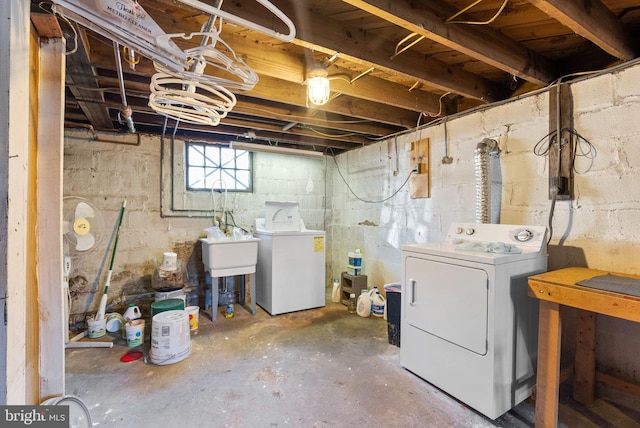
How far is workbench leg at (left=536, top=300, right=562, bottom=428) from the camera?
1.44 m

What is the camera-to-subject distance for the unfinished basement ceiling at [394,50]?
4.65ft

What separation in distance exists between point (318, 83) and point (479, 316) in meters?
1.71

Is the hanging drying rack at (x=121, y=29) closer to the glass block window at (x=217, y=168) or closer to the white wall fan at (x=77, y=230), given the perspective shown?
the white wall fan at (x=77, y=230)

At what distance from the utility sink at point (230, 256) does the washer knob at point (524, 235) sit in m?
2.32

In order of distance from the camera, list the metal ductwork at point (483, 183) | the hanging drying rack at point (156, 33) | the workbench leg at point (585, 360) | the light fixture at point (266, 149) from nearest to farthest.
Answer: the hanging drying rack at point (156, 33) → the workbench leg at point (585, 360) → the metal ductwork at point (483, 183) → the light fixture at point (266, 149)

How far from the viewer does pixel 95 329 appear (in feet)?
8.74

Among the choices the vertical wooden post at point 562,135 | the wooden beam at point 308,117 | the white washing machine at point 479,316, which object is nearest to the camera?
the white washing machine at point 479,316

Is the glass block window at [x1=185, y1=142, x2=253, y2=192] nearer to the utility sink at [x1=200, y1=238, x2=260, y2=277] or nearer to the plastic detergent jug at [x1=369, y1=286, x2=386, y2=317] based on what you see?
the utility sink at [x1=200, y1=238, x2=260, y2=277]

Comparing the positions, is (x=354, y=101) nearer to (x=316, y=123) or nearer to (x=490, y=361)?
(x=316, y=123)

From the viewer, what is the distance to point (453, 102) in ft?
8.93

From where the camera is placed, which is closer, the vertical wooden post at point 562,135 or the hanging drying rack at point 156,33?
the hanging drying rack at point 156,33

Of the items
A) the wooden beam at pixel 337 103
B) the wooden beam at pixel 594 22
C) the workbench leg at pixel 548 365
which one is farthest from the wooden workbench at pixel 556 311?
the wooden beam at pixel 337 103

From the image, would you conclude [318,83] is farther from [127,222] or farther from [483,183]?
[127,222]

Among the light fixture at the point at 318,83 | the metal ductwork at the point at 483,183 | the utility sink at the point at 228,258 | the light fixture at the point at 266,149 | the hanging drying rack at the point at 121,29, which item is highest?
the light fixture at the point at 318,83
